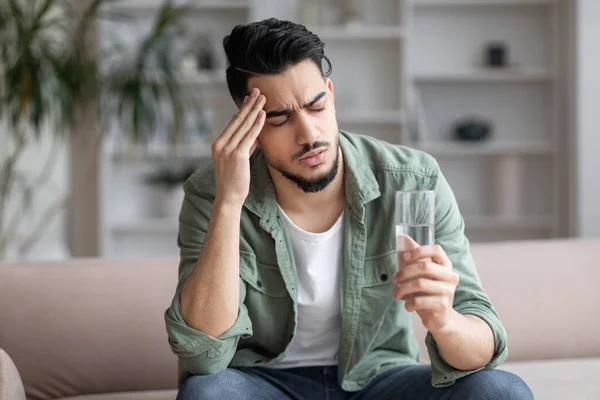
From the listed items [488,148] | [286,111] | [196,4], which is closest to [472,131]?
[488,148]

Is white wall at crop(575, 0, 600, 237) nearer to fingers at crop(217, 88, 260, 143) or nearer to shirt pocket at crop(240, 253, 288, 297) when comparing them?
shirt pocket at crop(240, 253, 288, 297)

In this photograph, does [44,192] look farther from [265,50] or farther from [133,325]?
[265,50]

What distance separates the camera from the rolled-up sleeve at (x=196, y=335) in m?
1.60

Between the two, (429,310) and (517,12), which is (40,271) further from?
(517,12)

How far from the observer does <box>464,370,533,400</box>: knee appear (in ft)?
4.86

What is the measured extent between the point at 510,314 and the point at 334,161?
32.4 inches

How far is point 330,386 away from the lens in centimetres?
179

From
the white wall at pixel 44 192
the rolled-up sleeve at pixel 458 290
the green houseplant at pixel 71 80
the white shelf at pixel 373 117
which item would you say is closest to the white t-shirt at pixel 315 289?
the rolled-up sleeve at pixel 458 290

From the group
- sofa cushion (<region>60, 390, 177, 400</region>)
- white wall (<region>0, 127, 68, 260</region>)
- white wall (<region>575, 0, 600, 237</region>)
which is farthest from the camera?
white wall (<region>0, 127, 68, 260</region>)

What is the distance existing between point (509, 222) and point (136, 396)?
3101mm

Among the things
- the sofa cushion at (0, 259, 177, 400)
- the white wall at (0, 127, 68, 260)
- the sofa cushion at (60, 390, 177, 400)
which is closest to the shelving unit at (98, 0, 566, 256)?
the white wall at (0, 127, 68, 260)

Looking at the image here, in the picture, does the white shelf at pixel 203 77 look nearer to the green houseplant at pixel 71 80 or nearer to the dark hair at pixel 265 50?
the green houseplant at pixel 71 80

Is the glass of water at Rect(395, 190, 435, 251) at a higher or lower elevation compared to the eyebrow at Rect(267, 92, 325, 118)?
lower

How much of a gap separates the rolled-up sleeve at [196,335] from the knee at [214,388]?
0.03 metres
